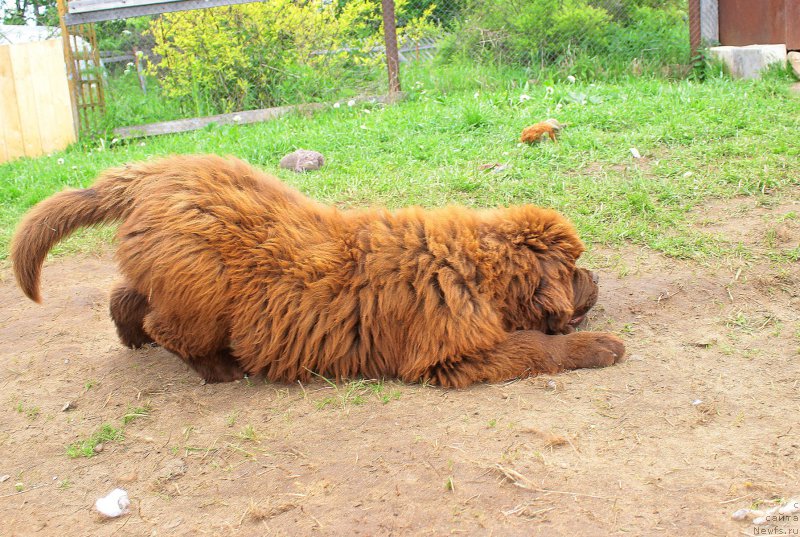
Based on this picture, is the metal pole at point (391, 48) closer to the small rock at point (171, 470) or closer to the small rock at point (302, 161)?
the small rock at point (302, 161)

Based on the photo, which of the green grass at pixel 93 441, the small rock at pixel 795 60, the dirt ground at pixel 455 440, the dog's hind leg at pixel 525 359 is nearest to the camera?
the dirt ground at pixel 455 440

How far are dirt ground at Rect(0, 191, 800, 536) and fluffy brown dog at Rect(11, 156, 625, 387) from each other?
18 cm

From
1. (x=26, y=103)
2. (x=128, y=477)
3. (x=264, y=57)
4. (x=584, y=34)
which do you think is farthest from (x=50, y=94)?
(x=128, y=477)

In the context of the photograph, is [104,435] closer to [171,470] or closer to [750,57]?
[171,470]

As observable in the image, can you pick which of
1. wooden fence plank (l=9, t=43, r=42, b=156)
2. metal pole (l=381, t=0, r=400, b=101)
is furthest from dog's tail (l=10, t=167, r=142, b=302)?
wooden fence plank (l=9, t=43, r=42, b=156)

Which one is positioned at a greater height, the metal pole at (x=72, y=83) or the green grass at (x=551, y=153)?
the metal pole at (x=72, y=83)

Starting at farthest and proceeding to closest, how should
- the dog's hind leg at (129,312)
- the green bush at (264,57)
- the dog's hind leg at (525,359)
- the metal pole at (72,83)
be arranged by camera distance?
the green bush at (264,57) < the metal pole at (72,83) < the dog's hind leg at (129,312) < the dog's hind leg at (525,359)

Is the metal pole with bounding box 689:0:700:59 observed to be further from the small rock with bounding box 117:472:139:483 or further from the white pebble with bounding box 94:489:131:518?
the white pebble with bounding box 94:489:131:518

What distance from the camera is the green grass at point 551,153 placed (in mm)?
5480

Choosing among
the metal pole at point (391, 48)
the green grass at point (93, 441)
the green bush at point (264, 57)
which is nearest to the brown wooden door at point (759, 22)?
the metal pole at point (391, 48)

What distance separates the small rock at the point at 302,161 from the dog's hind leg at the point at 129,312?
296cm

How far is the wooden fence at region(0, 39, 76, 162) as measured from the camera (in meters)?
10.0

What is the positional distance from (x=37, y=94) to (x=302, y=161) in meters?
5.05

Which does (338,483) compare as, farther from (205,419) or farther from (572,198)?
(572,198)
